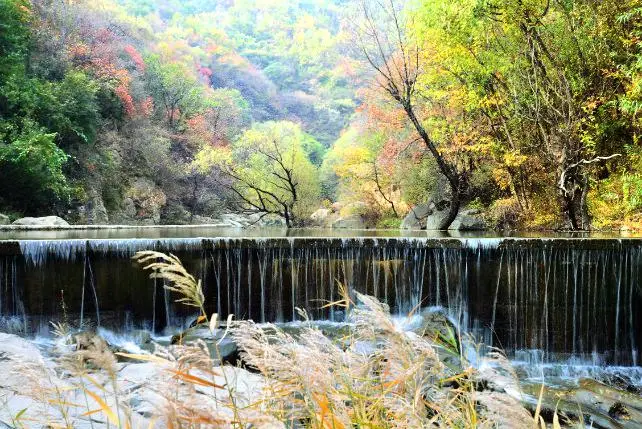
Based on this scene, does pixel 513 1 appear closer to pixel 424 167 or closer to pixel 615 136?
pixel 615 136

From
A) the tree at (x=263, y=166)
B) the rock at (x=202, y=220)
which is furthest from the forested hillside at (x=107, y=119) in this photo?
the tree at (x=263, y=166)

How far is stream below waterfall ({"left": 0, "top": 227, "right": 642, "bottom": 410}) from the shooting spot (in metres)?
8.01

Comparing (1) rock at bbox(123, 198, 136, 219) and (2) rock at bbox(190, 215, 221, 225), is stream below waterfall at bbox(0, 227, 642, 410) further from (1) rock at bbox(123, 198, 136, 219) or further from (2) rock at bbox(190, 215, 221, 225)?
(2) rock at bbox(190, 215, 221, 225)

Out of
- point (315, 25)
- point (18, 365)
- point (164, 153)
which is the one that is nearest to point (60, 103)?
point (164, 153)

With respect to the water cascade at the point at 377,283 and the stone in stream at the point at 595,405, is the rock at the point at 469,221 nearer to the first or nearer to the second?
the water cascade at the point at 377,283

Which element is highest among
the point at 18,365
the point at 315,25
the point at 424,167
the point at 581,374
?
the point at 315,25

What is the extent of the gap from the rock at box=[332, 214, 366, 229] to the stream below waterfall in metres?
12.8

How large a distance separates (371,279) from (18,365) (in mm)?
7646

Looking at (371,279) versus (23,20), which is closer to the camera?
(371,279)

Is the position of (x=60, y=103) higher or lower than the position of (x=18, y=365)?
higher

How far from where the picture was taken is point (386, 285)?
866 centimetres

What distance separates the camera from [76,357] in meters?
1.15

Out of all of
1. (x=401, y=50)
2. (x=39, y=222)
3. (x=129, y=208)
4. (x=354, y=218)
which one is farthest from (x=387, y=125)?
(x=129, y=208)

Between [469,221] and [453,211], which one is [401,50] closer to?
[453,211]
